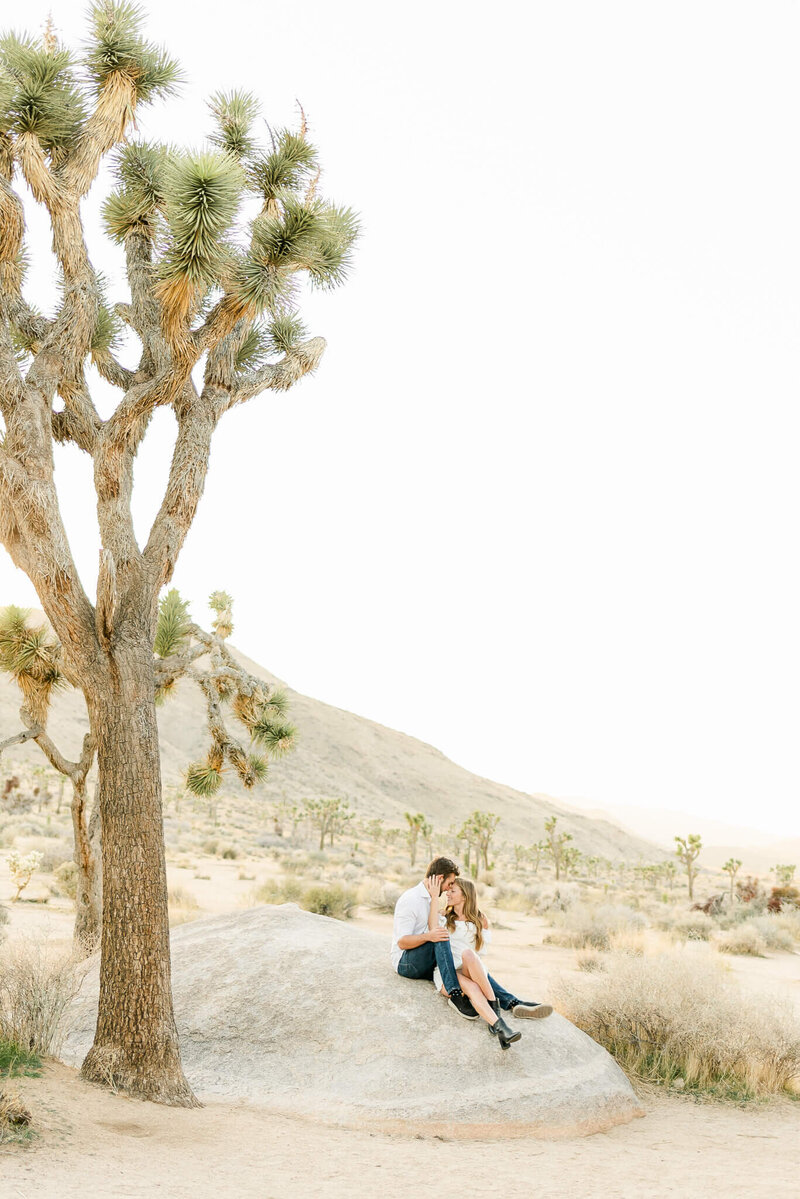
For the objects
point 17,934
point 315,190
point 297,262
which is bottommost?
point 17,934

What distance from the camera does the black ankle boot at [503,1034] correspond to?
6.02 m

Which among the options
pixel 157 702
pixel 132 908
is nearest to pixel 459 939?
pixel 132 908

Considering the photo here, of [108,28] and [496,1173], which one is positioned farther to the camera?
[108,28]

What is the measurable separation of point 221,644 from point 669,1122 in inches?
299

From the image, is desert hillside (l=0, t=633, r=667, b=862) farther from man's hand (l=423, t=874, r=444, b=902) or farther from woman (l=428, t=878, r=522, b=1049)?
man's hand (l=423, t=874, r=444, b=902)

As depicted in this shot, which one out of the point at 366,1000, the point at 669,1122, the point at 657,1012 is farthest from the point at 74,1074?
the point at 657,1012

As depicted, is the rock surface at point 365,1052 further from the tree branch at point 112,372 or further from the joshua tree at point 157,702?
the tree branch at point 112,372

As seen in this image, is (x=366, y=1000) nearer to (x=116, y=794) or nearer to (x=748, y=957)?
(x=116, y=794)

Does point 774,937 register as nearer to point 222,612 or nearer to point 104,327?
point 222,612

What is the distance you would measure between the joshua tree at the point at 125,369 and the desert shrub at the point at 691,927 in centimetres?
1341

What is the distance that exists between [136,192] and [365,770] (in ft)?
208

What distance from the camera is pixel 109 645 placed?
6.29 m

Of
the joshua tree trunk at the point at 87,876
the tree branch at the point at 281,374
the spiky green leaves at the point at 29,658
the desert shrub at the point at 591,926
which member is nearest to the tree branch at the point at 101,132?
the tree branch at the point at 281,374

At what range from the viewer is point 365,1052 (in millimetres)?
6152
